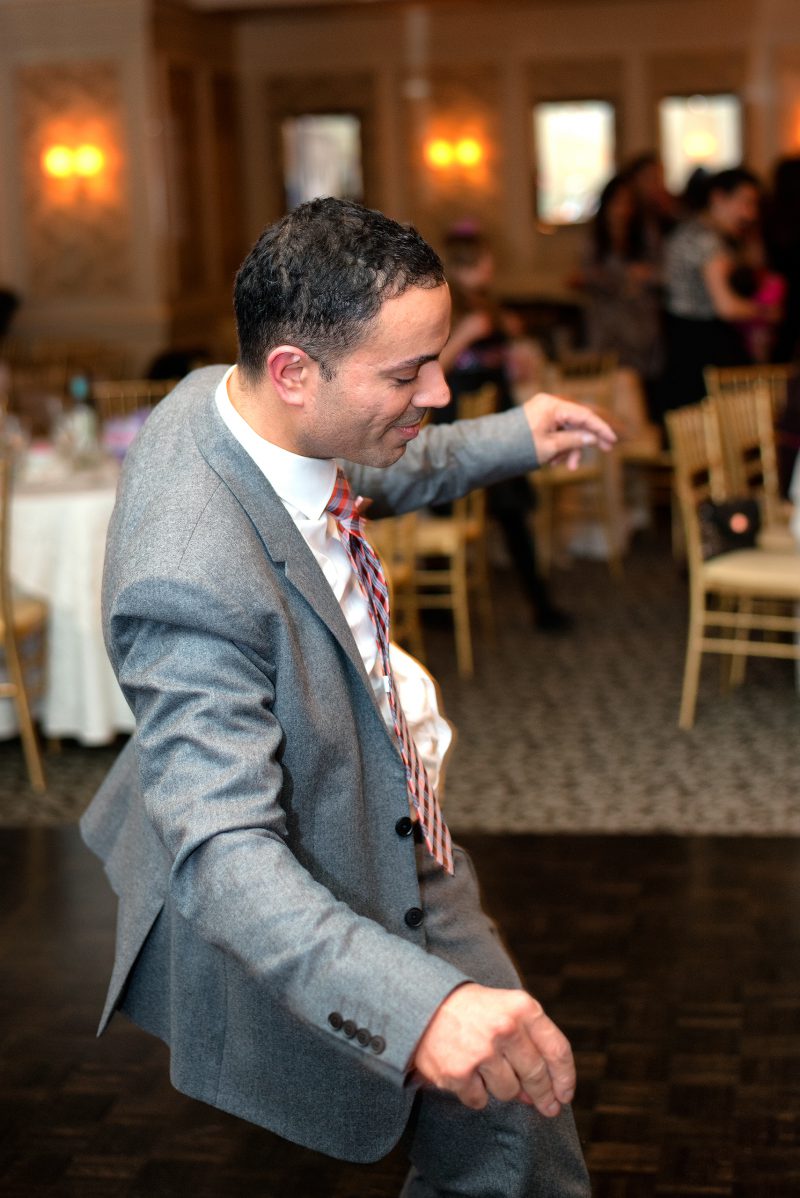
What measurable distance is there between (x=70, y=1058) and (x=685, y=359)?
5.11 meters

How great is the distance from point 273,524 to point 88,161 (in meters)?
9.65

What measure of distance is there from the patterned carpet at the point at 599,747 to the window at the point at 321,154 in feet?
24.0

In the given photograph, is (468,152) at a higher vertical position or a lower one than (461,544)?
higher

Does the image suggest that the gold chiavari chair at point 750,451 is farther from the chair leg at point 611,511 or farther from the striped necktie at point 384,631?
the striped necktie at point 384,631

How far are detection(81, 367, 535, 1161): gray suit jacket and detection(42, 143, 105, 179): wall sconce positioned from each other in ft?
30.4

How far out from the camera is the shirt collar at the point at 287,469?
1518 mm

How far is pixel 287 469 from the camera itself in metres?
1.53

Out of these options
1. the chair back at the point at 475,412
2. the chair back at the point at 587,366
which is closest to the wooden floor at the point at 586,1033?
the chair back at the point at 475,412

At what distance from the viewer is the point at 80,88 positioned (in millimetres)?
10359

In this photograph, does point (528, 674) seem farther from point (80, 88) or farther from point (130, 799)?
point (80, 88)

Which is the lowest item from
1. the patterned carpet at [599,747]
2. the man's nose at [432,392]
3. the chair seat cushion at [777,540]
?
the patterned carpet at [599,747]

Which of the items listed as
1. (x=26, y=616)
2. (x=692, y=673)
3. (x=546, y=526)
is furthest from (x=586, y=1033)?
(x=546, y=526)

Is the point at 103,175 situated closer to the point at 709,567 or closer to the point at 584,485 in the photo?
the point at 584,485

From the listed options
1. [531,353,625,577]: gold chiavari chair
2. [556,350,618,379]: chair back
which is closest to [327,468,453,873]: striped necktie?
[531,353,625,577]: gold chiavari chair
